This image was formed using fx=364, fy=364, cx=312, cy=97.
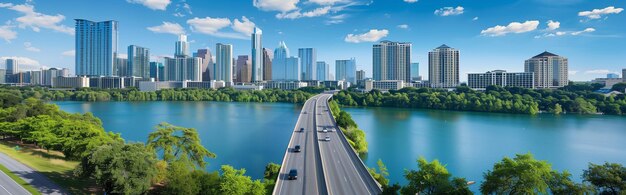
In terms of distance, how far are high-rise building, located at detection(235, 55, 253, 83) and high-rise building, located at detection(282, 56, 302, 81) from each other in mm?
23972

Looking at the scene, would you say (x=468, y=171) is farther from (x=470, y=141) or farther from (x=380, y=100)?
(x=380, y=100)

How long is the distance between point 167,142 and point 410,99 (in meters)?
58.7

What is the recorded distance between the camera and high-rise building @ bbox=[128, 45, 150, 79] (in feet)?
528

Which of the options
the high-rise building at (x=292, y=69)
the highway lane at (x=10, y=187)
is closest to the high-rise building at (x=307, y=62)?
the high-rise building at (x=292, y=69)

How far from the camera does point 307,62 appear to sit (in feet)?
635

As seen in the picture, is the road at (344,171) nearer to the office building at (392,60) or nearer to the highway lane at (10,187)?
the highway lane at (10,187)

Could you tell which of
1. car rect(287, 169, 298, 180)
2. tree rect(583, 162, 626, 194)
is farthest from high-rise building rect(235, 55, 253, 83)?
tree rect(583, 162, 626, 194)

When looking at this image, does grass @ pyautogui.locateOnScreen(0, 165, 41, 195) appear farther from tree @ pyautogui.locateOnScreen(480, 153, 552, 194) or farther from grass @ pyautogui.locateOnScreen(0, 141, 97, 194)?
tree @ pyautogui.locateOnScreen(480, 153, 552, 194)

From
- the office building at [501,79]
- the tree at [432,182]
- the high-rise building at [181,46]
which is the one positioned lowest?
the tree at [432,182]

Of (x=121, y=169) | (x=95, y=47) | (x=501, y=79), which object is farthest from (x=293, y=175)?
(x=95, y=47)

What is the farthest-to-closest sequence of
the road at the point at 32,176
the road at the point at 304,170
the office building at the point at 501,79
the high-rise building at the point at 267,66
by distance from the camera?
1. the high-rise building at the point at 267,66
2. the office building at the point at 501,79
3. the road at the point at 304,170
4. the road at the point at 32,176

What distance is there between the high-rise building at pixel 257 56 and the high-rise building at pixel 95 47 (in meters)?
61.4

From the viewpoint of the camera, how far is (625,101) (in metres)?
54.9

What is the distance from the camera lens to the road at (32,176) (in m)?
13.9
